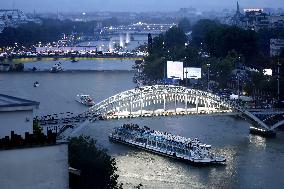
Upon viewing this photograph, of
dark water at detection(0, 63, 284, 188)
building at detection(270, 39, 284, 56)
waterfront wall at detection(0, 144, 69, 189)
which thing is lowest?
dark water at detection(0, 63, 284, 188)

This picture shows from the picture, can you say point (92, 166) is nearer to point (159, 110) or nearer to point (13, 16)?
point (159, 110)

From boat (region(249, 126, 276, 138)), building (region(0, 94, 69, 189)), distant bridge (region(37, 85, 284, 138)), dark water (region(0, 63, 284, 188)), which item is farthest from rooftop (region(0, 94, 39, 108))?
boat (region(249, 126, 276, 138))

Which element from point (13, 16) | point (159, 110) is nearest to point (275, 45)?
point (159, 110)

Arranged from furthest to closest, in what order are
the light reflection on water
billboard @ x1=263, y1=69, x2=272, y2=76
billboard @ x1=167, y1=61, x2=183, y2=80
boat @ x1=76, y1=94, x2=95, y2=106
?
billboard @ x1=167, y1=61, x2=183, y2=80 → billboard @ x1=263, y1=69, x2=272, y2=76 → boat @ x1=76, y1=94, x2=95, y2=106 → the light reflection on water

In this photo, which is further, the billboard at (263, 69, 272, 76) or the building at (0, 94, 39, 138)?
the billboard at (263, 69, 272, 76)

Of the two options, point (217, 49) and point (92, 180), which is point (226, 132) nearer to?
point (92, 180)

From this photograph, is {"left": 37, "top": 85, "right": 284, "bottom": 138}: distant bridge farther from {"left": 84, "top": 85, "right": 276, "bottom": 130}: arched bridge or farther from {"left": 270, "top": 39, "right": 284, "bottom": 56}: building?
{"left": 270, "top": 39, "right": 284, "bottom": 56}: building

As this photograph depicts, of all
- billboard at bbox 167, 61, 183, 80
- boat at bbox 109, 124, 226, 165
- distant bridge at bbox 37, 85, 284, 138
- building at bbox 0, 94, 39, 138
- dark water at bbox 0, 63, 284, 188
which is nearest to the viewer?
building at bbox 0, 94, 39, 138
